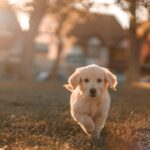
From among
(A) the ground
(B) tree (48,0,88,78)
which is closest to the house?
(B) tree (48,0,88,78)

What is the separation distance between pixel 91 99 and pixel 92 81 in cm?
30

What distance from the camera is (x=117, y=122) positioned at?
11.6 m

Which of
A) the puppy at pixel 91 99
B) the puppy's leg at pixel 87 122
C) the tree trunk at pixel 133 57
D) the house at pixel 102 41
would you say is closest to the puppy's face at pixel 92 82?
the puppy at pixel 91 99

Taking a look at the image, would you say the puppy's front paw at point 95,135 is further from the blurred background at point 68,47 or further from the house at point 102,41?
the house at point 102,41

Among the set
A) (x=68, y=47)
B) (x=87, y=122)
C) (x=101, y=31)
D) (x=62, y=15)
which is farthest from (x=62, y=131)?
(x=101, y=31)

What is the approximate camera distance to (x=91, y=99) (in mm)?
9312

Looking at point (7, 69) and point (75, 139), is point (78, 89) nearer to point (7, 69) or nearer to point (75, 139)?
point (75, 139)

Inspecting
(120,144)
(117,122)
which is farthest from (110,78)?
(117,122)

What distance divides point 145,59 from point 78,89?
61.8 metres

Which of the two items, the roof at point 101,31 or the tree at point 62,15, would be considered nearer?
the tree at point 62,15

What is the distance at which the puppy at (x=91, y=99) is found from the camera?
29.8 ft

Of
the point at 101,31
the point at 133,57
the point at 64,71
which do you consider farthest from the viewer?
the point at 101,31

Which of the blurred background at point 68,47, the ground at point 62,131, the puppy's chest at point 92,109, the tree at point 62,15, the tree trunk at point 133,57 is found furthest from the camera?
the blurred background at point 68,47

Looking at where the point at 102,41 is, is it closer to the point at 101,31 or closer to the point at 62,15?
the point at 101,31
